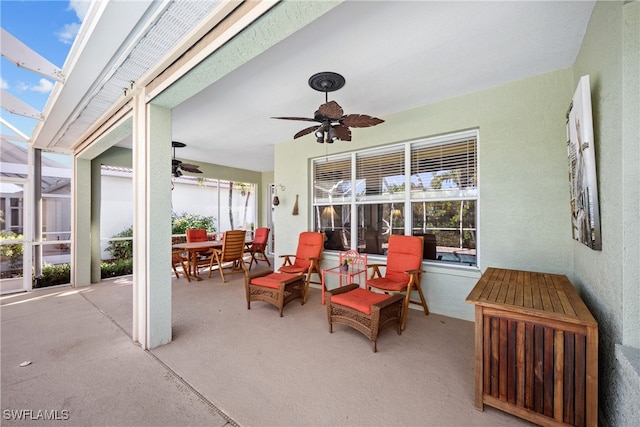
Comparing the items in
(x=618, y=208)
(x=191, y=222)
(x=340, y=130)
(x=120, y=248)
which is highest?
(x=340, y=130)

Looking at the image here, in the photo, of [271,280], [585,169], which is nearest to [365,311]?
[271,280]

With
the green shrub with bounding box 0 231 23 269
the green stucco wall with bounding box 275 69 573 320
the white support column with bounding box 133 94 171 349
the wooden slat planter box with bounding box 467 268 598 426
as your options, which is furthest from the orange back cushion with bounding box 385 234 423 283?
the green shrub with bounding box 0 231 23 269

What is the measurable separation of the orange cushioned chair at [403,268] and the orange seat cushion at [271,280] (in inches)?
45.2

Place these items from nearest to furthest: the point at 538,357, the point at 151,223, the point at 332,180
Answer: the point at 538,357 < the point at 151,223 < the point at 332,180

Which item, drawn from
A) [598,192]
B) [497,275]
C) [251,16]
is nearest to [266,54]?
[251,16]

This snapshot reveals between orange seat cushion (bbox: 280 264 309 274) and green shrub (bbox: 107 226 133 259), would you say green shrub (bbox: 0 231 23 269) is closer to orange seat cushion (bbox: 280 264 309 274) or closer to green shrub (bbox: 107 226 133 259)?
green shrub (bbox: 107 226 133 259)

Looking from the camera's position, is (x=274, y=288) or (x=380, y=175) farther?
(x=380, y=175)

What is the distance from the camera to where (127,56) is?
2242 millimetres

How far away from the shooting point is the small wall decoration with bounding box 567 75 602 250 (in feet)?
5.69

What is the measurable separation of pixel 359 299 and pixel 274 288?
1.22m

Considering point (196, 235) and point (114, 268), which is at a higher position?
point (196, 235)

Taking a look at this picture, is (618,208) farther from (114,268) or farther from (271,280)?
(114,268)

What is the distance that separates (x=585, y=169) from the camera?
72.2 inches

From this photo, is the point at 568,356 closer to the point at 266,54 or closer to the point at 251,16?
the point at 251,16
